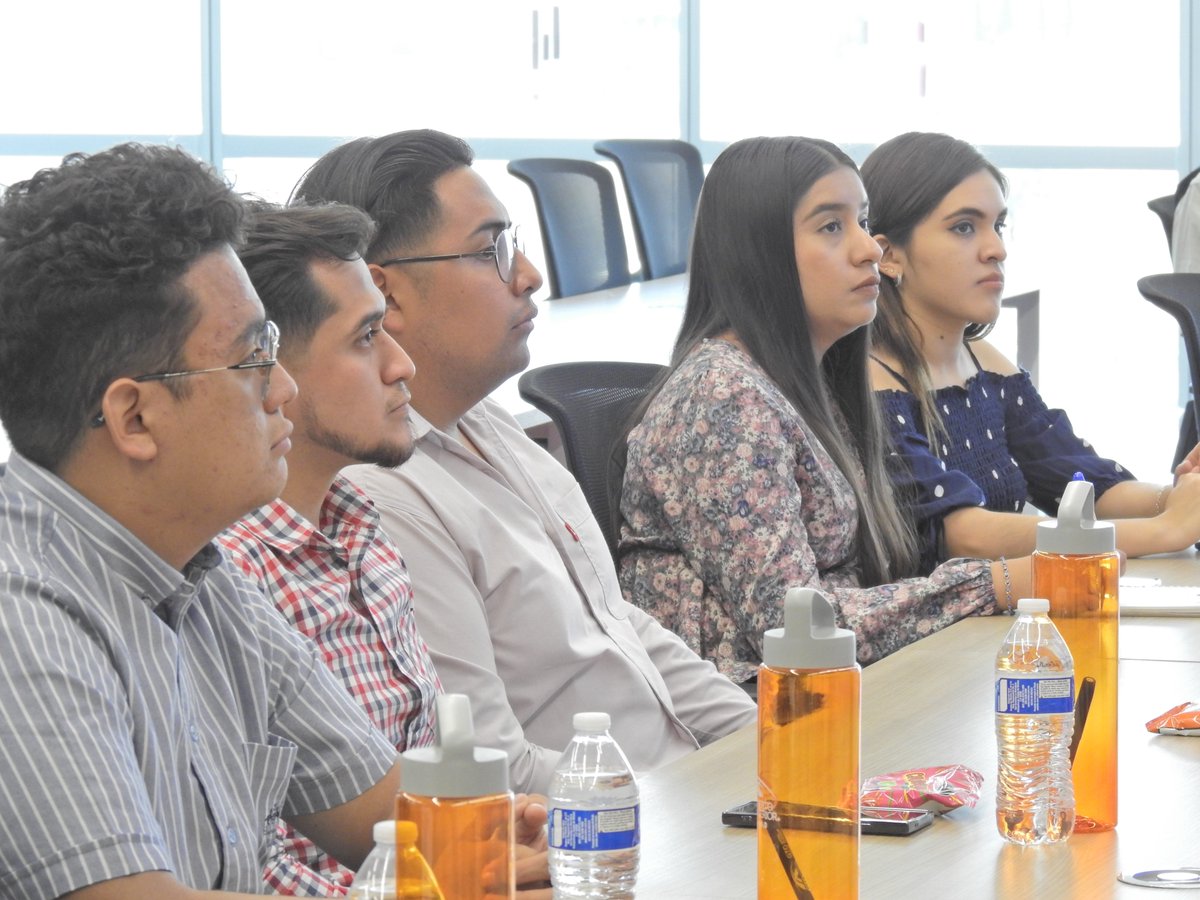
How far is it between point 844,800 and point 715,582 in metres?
1.27

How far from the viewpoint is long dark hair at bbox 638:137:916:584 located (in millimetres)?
2492

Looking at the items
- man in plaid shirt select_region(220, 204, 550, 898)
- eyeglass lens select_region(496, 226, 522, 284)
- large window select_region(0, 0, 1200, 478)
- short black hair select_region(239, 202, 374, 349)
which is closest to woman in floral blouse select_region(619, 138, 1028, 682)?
eyeglass lens select_region(496, 226, 522, 284)

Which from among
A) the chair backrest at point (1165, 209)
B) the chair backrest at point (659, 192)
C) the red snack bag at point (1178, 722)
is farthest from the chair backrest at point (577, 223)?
the red snack bag at point (1178, 722)

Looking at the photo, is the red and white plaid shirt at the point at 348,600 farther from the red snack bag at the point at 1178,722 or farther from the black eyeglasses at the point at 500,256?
the red snack bag at the point at 1178,722

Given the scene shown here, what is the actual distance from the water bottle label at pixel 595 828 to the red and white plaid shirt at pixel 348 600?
1.36 feet

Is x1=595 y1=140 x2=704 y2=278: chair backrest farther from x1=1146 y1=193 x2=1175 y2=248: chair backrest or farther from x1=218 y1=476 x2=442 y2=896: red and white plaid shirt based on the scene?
x1=218 y1=476 x2=442 y2=896: red and white plaid shirt

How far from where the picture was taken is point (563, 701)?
200cm

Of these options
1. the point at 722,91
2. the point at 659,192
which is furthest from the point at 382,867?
the point at 722,91

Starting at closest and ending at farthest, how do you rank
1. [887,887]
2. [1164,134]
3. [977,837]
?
[887,887], [977,837], [1164,134]

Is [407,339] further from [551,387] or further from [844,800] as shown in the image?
[844,800]

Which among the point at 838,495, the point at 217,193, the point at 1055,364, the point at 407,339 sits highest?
the point at 217,193

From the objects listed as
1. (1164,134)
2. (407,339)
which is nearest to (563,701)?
(407,339)

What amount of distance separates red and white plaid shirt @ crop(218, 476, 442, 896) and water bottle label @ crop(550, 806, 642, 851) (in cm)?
41

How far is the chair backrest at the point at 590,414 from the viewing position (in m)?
2.47
